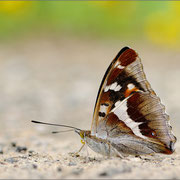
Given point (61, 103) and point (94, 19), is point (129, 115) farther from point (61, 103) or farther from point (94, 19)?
point (94, 19)

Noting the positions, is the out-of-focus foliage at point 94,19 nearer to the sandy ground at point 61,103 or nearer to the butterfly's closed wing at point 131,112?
the sandy ground at point 61,103

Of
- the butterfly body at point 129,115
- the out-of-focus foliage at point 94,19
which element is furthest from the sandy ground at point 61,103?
the out-of-focus foliage at point 94,19

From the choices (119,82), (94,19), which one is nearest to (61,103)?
(119,82)

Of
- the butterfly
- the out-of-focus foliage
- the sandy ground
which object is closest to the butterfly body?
the butterfly

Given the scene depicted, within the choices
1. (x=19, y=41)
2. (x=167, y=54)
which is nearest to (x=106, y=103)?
(x=167, y=54)

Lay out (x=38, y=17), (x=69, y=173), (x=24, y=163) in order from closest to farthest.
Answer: (x=69, y=173) < (x=24, y=163) < (x=38, y=17)

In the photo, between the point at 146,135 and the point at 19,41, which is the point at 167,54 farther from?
the point at 146,135

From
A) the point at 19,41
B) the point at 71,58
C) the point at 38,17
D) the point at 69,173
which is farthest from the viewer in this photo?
the point at 38,17

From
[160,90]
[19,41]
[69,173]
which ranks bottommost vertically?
[69,173]
